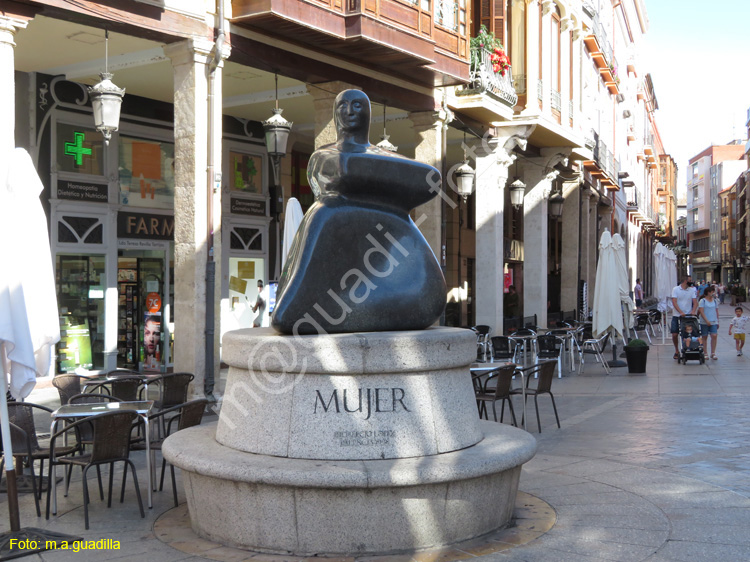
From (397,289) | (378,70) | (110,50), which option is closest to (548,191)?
(378,70)

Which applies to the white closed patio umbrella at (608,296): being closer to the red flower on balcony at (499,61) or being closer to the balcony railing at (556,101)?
the red flower on balcony at (499,61)

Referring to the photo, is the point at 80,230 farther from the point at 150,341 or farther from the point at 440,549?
the point at 440,549

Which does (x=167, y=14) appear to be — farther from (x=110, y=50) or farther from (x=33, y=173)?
(x=33, y=173)

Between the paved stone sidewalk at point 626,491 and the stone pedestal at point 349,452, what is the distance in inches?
13.8

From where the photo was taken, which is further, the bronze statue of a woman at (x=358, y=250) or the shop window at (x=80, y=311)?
the shop window at (x=80, y=311)

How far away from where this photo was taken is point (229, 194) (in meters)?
17.4

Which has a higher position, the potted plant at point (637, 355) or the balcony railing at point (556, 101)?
the balcony railing at point (556, 101)

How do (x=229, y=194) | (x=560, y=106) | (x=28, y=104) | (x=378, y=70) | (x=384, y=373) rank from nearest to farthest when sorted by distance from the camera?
1. (x=384, y=373)
2. (x=28, y=104)
3. (x=378, y=70)
4. (x=229, y=194)
5. (x=560, y=106)

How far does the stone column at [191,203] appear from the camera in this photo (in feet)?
37.3

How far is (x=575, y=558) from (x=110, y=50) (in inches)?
412

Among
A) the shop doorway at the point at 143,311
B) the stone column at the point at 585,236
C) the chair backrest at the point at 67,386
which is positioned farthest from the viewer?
the stone column at the point at 585,236

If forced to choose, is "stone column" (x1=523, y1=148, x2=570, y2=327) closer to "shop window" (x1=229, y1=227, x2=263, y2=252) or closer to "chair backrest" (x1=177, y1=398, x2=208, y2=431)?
"shop window" (x1=229, y1=227, x2=263, y2=252)

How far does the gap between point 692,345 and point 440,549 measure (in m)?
14.0

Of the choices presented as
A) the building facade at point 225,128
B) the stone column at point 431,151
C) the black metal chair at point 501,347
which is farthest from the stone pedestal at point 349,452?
the stone column at point 431,151
